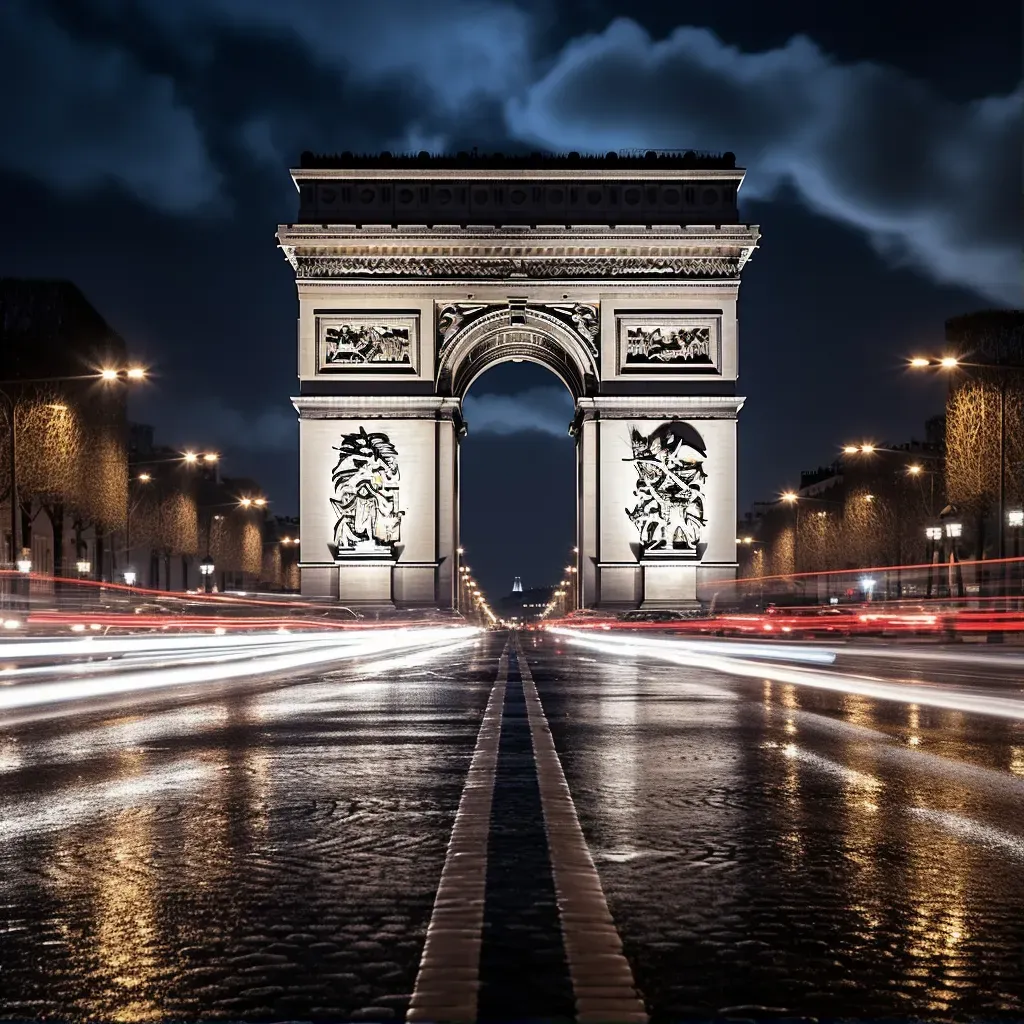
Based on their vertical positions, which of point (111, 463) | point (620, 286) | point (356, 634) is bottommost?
point (356, 634)

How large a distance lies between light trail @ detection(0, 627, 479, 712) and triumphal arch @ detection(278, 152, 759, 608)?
1842 cm

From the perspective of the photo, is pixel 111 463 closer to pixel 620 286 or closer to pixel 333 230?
pixel 333 230

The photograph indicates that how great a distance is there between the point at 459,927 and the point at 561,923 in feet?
0.83

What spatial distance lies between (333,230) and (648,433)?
43.9 feet

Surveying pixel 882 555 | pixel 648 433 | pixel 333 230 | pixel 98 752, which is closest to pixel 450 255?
pixel 333 230

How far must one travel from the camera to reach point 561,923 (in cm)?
388

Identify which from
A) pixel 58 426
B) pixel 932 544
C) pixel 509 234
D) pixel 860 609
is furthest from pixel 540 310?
pixel 860 609

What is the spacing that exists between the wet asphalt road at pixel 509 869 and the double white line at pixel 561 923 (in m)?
0.04

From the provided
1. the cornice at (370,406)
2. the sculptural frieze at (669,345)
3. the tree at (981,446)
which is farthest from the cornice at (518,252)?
the tree at (981,446)

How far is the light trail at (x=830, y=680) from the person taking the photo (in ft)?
38.8

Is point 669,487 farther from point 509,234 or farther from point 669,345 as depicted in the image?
point 509,234

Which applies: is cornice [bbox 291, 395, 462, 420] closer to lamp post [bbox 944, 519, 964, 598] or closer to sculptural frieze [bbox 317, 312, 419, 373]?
sculptural frieze [bbox 317, 312, 419, 373]

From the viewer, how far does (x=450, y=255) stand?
5716cm

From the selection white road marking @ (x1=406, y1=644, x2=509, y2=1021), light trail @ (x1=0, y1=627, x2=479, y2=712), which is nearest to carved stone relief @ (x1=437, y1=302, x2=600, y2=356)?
light trail @ (x1=0, y1=627, x2=479, y2=712)
